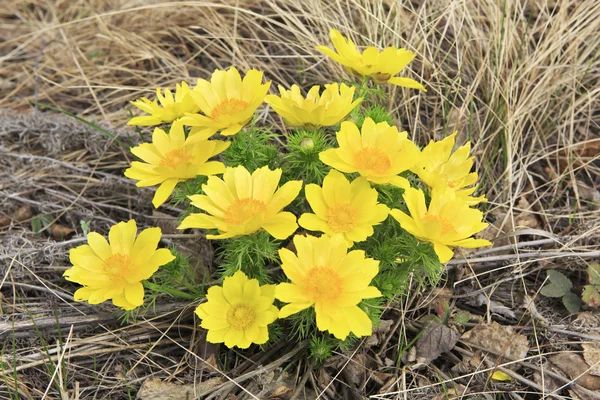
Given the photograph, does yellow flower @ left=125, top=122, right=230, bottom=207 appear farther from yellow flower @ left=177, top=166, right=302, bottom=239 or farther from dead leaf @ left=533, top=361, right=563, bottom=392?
dead leaf @ left=533, top=361, right=563, bottom=392

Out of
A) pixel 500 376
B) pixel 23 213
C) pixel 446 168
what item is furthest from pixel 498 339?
pixel 23 213

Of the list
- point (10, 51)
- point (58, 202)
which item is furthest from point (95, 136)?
point (10, 51)

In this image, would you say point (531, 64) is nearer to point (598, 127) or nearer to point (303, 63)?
point (598, 127)

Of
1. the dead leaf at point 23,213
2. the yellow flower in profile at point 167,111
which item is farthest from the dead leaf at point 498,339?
the dead leaf at point 23,213

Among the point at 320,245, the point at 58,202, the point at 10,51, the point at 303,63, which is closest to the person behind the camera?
the point at 320,245

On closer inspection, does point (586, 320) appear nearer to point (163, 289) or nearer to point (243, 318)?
point (243, 318)

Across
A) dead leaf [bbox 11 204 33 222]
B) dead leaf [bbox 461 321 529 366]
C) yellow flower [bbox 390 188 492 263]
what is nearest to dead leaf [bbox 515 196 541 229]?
dead leaf [bbox 461 321 529 366]

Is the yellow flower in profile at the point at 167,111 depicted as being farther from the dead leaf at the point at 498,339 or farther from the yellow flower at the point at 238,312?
the dead leaf at the point at 498,339

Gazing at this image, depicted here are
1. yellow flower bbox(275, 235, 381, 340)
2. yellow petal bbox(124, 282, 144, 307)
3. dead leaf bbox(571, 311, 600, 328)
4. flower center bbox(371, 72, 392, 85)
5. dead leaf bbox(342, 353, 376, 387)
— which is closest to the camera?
yellow flower bbox(275, 235, 381, 340)
